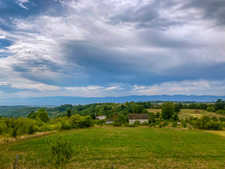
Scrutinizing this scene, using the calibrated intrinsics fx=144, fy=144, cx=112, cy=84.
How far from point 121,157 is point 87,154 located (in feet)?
14.5

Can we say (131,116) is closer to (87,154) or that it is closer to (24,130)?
(24,130)

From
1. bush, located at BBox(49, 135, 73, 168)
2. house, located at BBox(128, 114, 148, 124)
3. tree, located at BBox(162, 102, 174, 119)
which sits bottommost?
house, located at BBox(128, 114, 148, 124)

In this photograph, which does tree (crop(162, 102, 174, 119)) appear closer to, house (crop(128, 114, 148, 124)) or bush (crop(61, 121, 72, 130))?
house (crop(128, 114, 148, 124))

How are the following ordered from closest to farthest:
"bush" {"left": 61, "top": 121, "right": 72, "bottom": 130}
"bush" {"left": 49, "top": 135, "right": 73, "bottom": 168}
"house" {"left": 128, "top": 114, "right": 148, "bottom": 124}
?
"bush" {"left": 49, "top": 135, "right": 73, "bottom": 168}, "bush" {"left": 61, "top": 121, "right": 72, "bottom": 130}, "house" {"left": 128, "top": 114, "right": 148, "bottom": 124}

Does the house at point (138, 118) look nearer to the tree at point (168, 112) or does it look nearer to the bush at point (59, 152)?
the tree at point (168, 112)

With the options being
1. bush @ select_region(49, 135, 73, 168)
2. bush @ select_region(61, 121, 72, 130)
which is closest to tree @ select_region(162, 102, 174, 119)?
bush @ select_region(61, 121, 72, 130)

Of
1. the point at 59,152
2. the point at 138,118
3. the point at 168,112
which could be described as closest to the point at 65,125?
the point at 138,118

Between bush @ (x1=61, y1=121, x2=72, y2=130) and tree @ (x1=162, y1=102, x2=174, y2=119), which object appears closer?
bush @ (x1=61, y1=121, x2=72, y2=130)

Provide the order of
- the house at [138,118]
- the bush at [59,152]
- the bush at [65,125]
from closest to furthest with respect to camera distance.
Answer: the bush at [59,152] → the bush at [65,125] → the house at [138,118]

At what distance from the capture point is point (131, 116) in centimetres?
6612

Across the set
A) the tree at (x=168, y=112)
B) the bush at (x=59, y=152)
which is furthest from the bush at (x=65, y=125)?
the tree at (x=168, y=112)

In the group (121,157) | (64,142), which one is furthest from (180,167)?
(64,142)

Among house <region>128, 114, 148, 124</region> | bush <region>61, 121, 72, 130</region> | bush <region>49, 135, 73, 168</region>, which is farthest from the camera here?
house <region>128, 114, 148, 124</region>

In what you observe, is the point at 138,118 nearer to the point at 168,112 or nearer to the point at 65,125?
the point at 168,112
